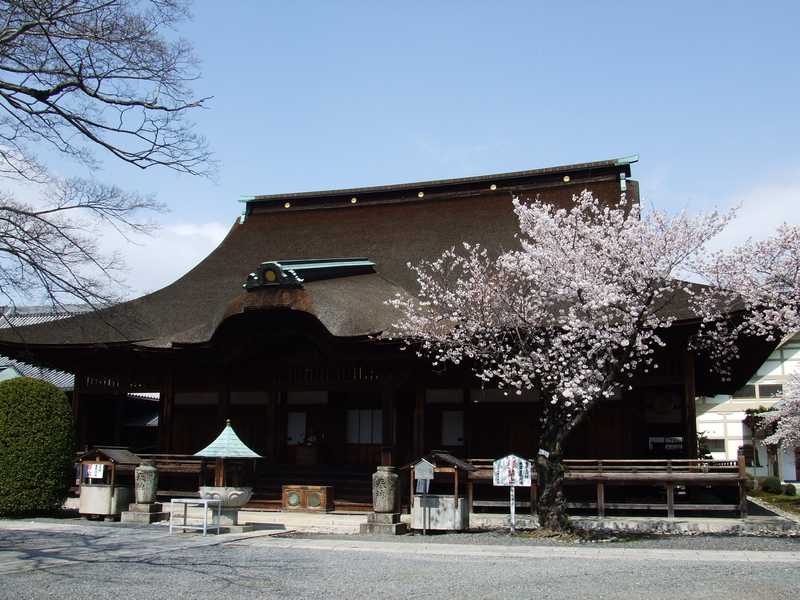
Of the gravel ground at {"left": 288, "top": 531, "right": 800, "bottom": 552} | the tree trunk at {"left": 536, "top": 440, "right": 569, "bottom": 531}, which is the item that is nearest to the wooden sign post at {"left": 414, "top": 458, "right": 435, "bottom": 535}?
the gravel ground at {"left": 288, "top": 531, "right": 800, "bottom": 552}

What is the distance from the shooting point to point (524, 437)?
1936 centimetres

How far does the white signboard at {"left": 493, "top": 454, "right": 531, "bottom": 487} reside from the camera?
1464cm

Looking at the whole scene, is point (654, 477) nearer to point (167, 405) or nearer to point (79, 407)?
point (167, 405)

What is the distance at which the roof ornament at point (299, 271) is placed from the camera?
59.5 feet

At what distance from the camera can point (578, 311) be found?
15.0 meters

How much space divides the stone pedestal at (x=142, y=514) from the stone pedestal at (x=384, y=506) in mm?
4446

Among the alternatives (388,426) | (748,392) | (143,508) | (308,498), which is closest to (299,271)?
(388,426)

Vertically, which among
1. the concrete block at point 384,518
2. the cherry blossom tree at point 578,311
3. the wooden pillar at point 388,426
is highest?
the cherry blossom tree at point 578,311

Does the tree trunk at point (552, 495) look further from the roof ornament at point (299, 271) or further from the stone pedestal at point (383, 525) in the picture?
the roof ornament at point (299, 271)

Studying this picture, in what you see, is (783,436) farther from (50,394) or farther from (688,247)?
(50,394)

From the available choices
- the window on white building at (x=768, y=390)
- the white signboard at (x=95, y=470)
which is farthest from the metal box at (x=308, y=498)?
the window on white building at (x=768, y=390)

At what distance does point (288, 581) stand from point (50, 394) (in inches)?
379

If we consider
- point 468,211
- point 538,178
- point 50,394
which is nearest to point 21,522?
point 50,394

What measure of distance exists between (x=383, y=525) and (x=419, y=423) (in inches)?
158
